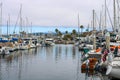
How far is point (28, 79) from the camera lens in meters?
27.5

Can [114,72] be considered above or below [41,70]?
above

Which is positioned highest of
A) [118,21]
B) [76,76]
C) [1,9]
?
[1,9]

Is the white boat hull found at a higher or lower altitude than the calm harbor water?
higher

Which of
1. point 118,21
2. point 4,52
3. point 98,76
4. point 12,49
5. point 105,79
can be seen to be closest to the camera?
point 105,79

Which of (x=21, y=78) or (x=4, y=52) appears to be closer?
(x=21, y=78)

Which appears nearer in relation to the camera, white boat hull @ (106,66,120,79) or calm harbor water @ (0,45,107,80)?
white boat hull @ (106,66,120,79)

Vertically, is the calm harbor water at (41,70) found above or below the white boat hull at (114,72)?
below

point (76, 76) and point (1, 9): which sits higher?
point (1, 9)

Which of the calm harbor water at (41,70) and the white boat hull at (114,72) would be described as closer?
the white boat hull at (114,72)

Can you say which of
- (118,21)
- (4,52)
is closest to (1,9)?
(4,52)

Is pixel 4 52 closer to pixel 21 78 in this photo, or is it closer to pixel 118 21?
A: pixel 118 21

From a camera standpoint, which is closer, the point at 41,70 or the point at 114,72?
the point at 114,72

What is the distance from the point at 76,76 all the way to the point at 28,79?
543 centimetres

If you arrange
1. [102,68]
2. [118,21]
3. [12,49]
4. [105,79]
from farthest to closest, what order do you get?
1. [12,49]
2. [118,21]
3. [102,68]
4. [105,79]
